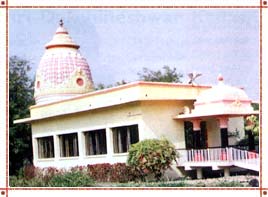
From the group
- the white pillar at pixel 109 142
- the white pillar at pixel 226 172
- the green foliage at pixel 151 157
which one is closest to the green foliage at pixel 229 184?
the white pillar at pixel 226 172

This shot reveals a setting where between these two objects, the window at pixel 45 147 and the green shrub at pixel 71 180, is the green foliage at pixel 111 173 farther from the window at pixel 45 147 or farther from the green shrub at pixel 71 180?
the window at pixel 45 147

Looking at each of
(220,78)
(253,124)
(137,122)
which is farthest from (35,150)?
(253,124)

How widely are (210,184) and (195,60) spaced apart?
2.97 ft

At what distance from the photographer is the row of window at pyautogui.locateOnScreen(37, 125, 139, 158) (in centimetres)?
514

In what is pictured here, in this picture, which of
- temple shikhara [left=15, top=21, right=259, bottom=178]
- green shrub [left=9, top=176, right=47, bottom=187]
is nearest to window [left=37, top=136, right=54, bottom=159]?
temple shikhara [left=15, top=21, right=259, bottom=178]

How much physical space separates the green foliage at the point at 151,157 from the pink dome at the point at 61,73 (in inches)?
29.5

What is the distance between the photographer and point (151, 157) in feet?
16.9

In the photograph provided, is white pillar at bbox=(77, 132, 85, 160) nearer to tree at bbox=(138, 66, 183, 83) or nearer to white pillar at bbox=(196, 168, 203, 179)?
tree at bbox=(138, 66, 183, 83)

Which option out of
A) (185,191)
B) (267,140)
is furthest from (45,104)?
(267,140)

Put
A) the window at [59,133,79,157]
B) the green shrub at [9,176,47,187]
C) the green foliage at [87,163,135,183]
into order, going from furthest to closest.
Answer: the window at [59,133,79,157], the green foliage at [87,163,135,183], the green shrub at [9,176,47,187]

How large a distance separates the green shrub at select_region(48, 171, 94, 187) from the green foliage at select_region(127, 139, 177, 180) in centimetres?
37

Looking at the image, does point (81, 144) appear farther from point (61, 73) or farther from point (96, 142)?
point (61, 73)

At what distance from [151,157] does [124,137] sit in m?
0.26

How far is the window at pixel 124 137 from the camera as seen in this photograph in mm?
5117
